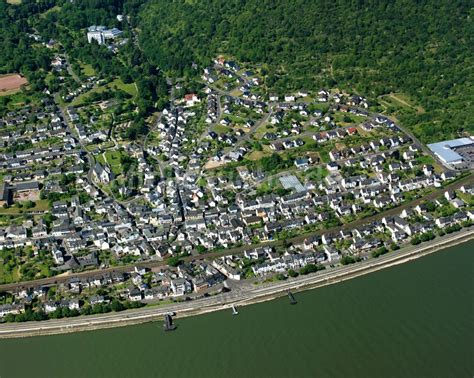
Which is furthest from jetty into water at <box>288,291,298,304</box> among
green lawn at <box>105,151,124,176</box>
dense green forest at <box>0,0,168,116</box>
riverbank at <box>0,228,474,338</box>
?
dense green forest at <box>0,0,168,116</box>

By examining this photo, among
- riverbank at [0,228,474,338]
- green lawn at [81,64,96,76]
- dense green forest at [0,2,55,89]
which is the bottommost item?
riverbank at [0,228,474,338]

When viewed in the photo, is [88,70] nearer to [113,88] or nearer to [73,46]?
[113,88]

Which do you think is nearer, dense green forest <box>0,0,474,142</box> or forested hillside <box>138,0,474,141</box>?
forested hillside <box>138,0,474,141</box>

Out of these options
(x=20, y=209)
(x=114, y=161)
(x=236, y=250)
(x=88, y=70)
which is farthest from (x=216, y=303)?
(x=88, y=70)

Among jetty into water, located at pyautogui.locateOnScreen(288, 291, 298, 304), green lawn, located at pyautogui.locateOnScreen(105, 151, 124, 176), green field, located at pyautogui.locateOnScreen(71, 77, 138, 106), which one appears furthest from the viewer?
green field, located at pyautogui.locateOnScreen(71, 77, 138, 106)

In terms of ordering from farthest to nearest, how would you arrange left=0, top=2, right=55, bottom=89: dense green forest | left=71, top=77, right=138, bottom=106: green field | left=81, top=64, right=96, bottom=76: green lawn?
left=0, top=2, right=55, bottom=89: dense green forest → left=81, top=64, right=96, bottom=76: green lawn → left=71, top=77, right=138, bottom=106: green field

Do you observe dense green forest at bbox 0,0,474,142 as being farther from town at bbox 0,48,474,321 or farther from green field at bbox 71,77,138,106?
town at bbox 0,48,474,321

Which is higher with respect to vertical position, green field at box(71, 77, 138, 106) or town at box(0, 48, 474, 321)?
green field at box(71, 77, 138, 106)
